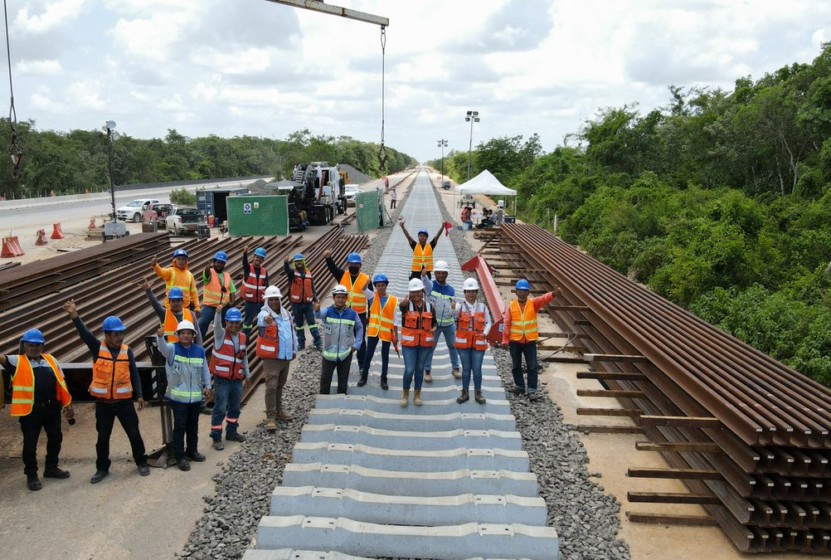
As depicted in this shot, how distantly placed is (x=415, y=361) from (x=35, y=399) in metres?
4.07

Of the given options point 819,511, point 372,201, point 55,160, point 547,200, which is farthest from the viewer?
point 55,160

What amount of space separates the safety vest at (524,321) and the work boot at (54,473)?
542cm

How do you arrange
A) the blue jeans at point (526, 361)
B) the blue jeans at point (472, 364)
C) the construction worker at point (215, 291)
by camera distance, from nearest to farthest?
the blue jeans at point (472, 364), the blue jeans at point (526, 361), the construction worker at point (215, 291)

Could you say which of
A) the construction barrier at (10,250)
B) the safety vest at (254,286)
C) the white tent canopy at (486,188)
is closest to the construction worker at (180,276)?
the safety vest at (254,286)

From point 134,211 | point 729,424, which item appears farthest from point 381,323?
point 134,211

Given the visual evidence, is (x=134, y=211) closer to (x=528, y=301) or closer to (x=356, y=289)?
(x=356, y=289)

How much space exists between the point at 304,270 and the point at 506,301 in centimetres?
650

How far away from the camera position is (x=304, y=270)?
9375 millimetres

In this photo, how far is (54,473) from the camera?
6.19 metres

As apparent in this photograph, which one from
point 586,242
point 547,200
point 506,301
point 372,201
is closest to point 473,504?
point 506,301

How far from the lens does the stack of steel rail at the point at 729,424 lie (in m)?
5.24

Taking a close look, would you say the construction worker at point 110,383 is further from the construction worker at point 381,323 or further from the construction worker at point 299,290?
the construction worker at point 299,290

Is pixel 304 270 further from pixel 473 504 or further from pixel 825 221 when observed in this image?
pixel 825 221

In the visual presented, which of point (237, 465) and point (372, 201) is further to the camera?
point (372, 201)
